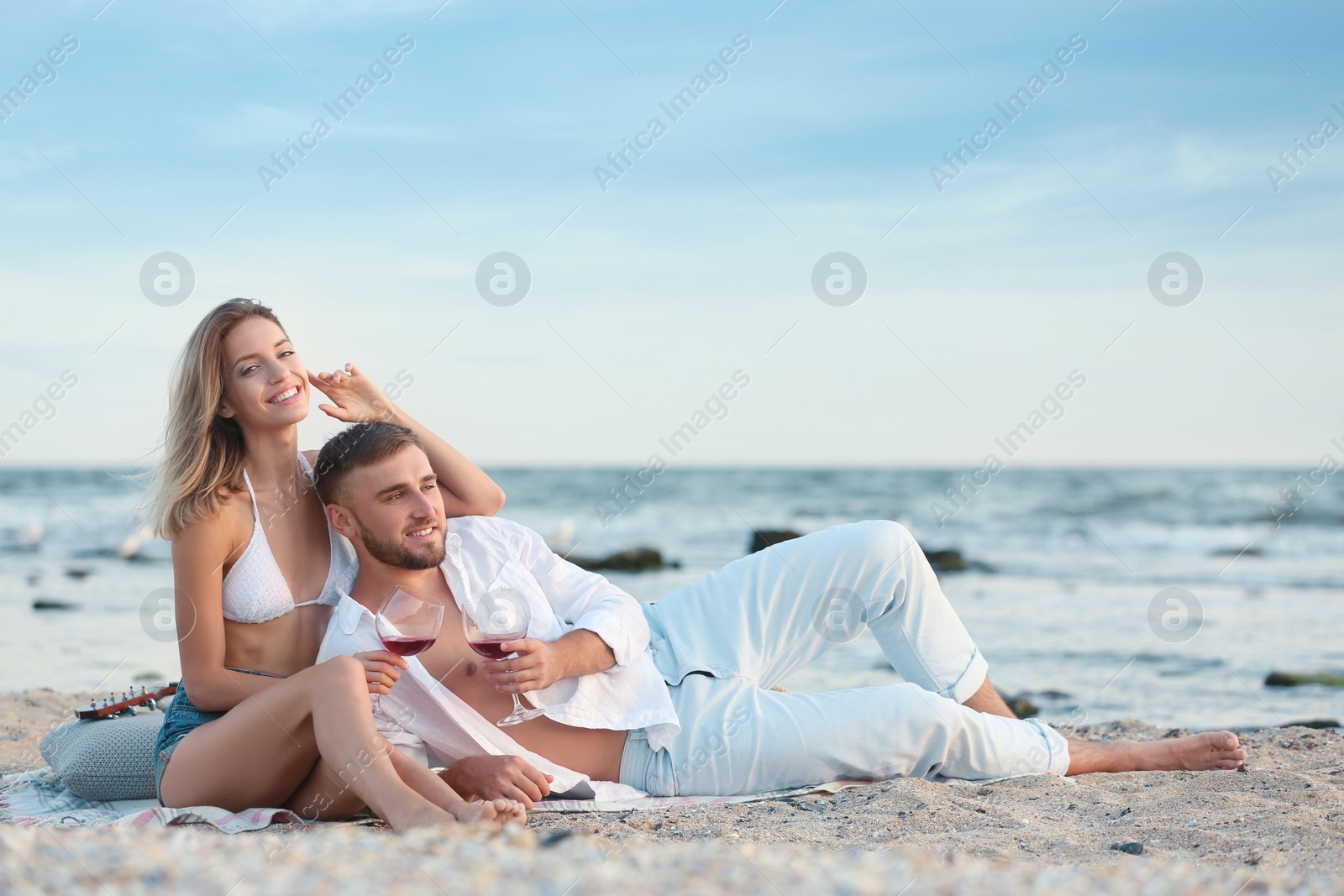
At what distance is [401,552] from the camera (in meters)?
3.83

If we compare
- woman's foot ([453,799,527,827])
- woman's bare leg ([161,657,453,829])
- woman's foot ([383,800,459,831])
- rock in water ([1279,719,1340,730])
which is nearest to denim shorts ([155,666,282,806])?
woman's bare leg ([161,657,453,829])

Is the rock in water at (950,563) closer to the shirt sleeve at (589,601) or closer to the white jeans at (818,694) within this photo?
the white jeans at (818,694)

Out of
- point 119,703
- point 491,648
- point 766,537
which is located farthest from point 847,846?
point 766,537

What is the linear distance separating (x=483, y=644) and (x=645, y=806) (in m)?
1.03

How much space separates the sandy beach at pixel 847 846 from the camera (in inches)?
84.5

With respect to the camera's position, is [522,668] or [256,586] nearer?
[522,668]

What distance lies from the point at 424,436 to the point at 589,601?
97 cm

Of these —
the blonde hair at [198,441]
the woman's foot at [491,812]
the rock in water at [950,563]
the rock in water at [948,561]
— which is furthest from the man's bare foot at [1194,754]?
the rock in water at [948,561]

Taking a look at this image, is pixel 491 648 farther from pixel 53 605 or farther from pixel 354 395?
pixel 53 605

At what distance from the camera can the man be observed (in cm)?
382

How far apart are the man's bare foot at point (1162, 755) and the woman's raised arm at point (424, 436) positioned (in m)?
2.68

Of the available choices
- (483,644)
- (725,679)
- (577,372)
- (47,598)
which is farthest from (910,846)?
(47,598)

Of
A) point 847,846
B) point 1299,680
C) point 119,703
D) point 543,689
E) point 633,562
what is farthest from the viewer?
point 633,562

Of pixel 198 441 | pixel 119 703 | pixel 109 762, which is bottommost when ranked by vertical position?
pixel 109 762
